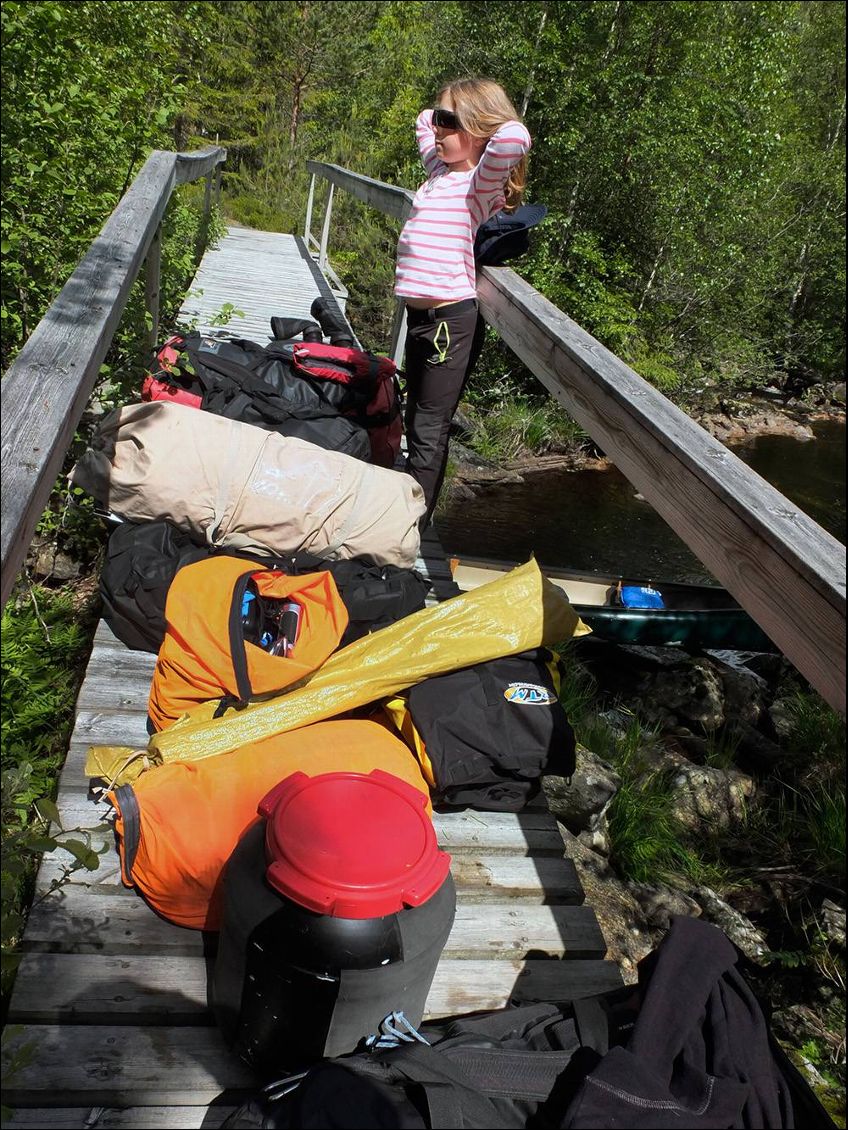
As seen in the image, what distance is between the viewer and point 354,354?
4180mm

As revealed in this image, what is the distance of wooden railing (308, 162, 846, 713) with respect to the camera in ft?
4.32

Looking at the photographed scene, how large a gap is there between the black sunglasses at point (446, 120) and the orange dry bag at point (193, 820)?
232cm

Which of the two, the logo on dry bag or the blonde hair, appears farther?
the blonde hair

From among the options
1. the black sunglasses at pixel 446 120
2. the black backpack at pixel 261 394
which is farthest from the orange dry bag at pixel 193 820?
the black sunglasses at pixel 446 120

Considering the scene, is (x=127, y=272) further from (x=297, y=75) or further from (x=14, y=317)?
(x=297, y=75)

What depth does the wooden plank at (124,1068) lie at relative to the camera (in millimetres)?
1585

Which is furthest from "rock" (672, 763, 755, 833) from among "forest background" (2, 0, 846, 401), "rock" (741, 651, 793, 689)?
"forest background" (2, 0, 846, 401)

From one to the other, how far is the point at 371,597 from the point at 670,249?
12809mm

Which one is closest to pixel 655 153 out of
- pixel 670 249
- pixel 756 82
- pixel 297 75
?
pixel 670 249

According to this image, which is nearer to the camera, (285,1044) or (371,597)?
(285,1044)

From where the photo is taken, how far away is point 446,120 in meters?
3.09

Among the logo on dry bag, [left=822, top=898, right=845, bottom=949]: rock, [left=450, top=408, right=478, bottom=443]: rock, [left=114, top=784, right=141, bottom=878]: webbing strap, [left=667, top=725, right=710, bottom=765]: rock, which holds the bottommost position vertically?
[left=667, top=725, right=710, bottom=765]: rock

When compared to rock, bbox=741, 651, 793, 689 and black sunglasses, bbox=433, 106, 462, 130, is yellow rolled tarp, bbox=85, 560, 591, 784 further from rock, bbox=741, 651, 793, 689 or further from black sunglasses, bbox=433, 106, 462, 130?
rock, bbox=741, 651, 793, 689

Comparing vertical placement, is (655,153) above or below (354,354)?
above
